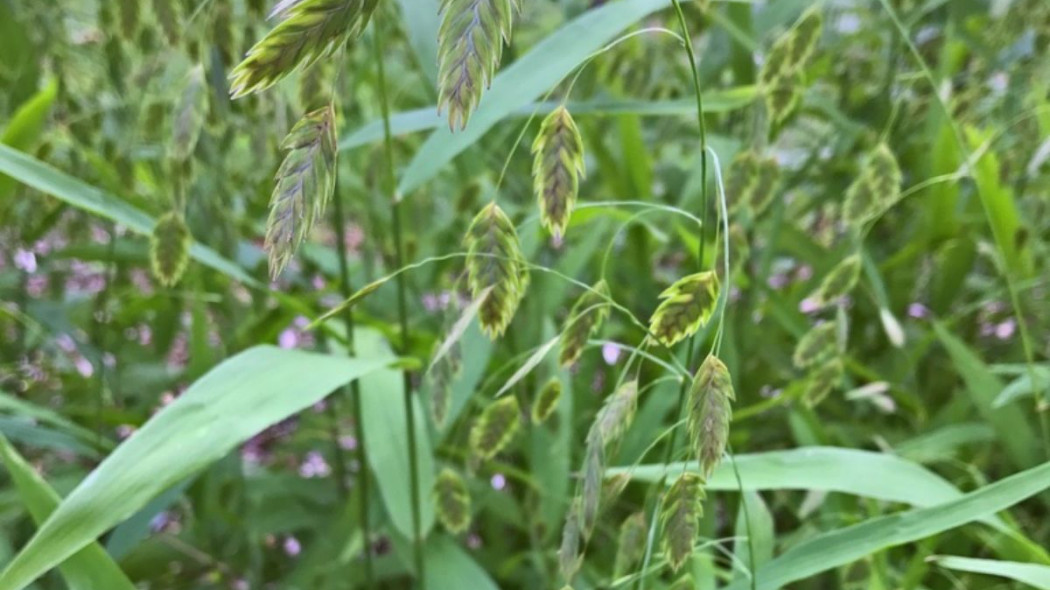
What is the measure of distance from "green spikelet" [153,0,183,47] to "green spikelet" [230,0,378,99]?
12.8 inches

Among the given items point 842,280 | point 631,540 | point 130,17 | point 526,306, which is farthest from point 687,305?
point 526,306

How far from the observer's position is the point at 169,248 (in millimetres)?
487

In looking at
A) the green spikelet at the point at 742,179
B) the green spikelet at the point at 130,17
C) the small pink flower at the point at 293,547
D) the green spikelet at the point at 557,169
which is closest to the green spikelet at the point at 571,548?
the green spikelet at the point at 557,169

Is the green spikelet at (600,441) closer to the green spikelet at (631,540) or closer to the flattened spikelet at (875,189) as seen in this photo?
the green spikelet at (631,540)

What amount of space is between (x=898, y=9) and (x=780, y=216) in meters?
0.20

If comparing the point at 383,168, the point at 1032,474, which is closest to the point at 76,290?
the point at 383,168

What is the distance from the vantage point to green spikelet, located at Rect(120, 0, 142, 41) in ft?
1.77

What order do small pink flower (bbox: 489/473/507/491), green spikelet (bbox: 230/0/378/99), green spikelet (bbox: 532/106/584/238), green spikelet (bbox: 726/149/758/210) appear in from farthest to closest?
small pink flower (bbox: 489/473/507/491)
green spikelet (bbox: 726/149/758/210)
green spikelet (bbox: 532/106/584/238)
green spikelet (bbox: 230/0/378/99)

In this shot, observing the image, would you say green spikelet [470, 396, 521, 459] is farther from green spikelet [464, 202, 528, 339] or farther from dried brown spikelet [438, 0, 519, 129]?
dried brown spikelet [438, 0, 519, 129]

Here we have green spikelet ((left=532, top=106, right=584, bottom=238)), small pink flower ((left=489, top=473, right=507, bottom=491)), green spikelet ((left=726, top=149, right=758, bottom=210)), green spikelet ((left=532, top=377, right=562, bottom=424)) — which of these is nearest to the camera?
green spikelet ((left=532, top=106, right=584, bottom=238))

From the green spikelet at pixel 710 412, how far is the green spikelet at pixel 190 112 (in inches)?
10.8

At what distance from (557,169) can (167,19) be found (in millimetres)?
286

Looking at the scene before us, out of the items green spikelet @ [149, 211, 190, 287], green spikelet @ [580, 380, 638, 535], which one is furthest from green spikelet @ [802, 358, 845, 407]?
green spikelet @ [149, 211, 190, 287]

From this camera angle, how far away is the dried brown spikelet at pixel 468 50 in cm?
22
